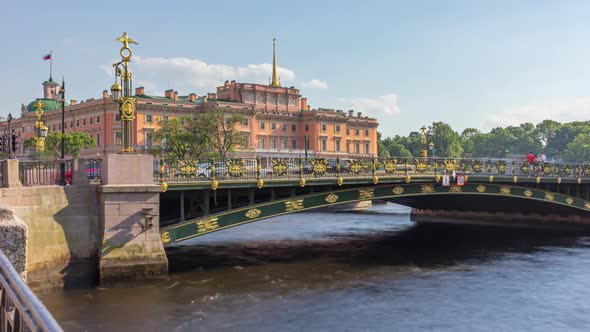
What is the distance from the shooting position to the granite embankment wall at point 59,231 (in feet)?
62.4

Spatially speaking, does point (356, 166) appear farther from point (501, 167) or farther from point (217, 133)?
point (217, 133)

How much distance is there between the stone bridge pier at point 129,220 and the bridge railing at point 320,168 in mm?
1024

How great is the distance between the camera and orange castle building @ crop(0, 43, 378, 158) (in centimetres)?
9969

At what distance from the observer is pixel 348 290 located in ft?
72.1

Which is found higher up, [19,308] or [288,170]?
[288,170]

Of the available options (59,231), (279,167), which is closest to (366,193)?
(279,167)

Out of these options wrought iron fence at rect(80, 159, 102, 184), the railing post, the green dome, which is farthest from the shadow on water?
the green dome

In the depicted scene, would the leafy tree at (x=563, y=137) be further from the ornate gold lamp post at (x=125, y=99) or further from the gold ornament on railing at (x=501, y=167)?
the ornate gold lamp post at (x=125, y=99)

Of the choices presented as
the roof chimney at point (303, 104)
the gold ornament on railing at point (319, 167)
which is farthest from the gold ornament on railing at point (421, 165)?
the roof chimney at point (303, 104)

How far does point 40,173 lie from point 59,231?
3067 mm

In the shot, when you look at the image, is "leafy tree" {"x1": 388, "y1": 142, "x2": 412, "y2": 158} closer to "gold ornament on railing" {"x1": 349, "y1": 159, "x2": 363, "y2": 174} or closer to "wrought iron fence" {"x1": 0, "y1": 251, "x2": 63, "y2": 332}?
"gold ornament on railing" {"x1": 349, "y1": 159, "x2": 363, "y2": 174}

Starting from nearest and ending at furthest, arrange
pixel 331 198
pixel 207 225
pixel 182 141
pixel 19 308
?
pixel 19 308 → pixel 207 225 → pixel 331 198 → pixel 182 141

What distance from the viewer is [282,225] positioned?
1852 inches

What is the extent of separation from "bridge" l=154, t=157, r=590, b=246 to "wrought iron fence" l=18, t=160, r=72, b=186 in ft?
12.6
